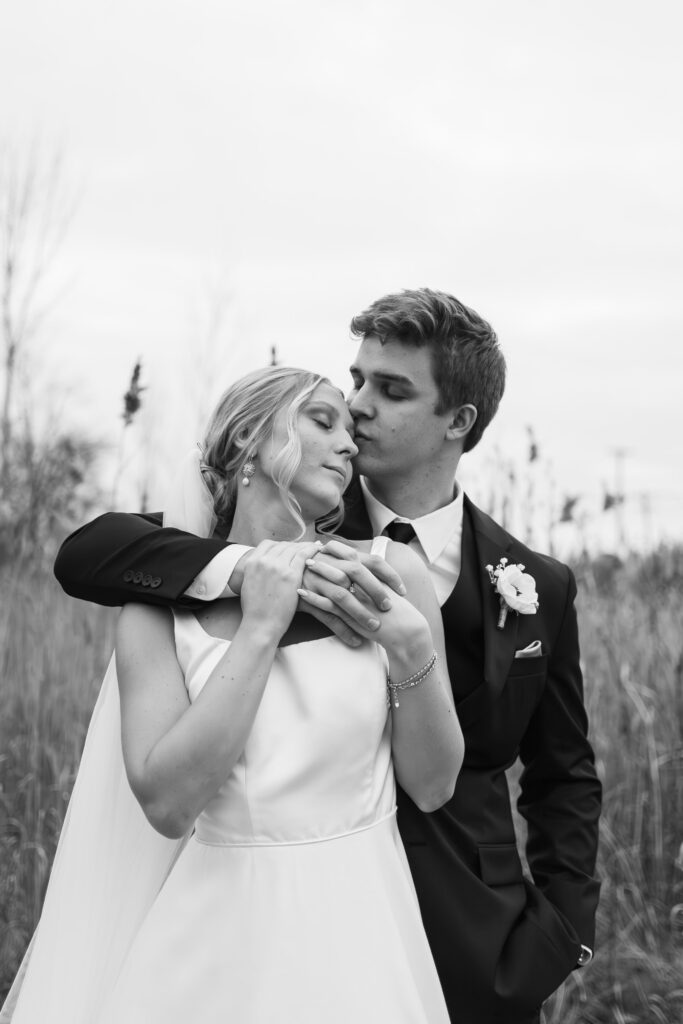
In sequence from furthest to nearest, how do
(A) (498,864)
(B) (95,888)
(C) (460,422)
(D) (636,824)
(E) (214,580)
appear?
1. (D) (636,824)
2. (C) (460,422)
3. (A) (498,864)
4. (B) (95,888)
5. (E) (214,580)

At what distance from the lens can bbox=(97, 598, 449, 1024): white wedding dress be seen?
2166 mm

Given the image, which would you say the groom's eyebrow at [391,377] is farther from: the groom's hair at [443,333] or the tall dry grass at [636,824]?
the tall dry grass at [636,824]

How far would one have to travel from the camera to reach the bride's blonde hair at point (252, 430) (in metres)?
2.57

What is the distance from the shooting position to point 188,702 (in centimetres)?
227

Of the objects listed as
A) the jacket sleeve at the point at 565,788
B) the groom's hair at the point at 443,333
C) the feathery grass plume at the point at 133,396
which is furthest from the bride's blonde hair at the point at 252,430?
the feathery grass plume at the point at 133,396

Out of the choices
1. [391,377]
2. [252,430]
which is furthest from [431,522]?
[252,430]

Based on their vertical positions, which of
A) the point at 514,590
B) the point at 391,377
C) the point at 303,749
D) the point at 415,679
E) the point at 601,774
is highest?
the point at 391,377

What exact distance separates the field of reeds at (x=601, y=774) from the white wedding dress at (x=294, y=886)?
6.50ft

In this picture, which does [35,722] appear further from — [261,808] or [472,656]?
[261,808]

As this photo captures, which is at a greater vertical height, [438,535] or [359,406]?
[359,406]

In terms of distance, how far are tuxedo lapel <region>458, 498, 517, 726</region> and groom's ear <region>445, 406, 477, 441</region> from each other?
0.25m

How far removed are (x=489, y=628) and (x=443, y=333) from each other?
85 centimetres

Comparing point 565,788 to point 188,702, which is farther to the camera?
point 565,788

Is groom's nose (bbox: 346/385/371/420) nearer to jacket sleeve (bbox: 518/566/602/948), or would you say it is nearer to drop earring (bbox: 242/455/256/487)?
drop earring (bbox: 242/455/256/487)
